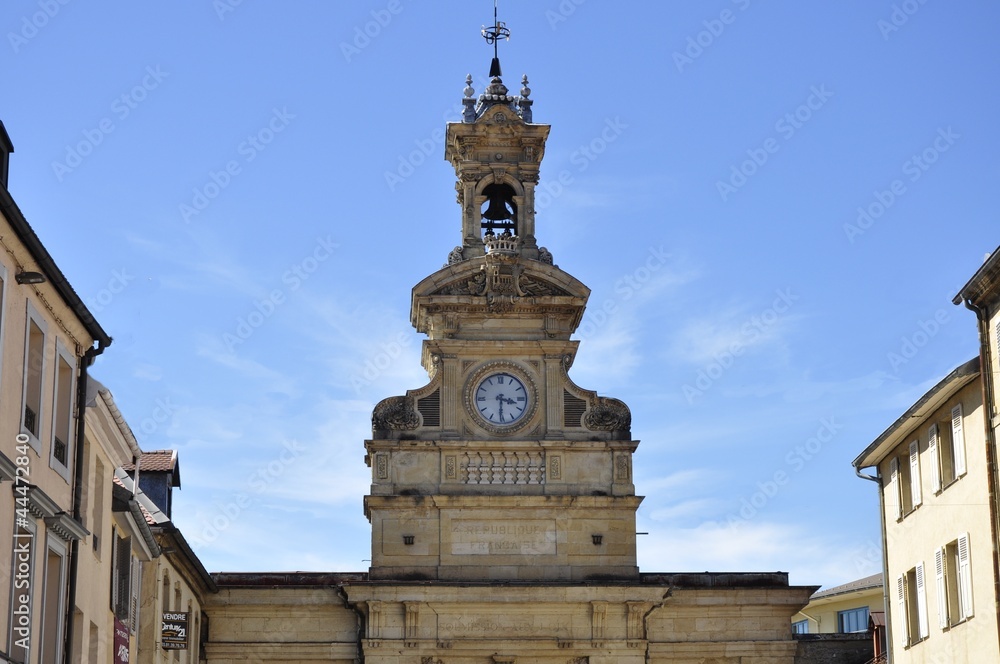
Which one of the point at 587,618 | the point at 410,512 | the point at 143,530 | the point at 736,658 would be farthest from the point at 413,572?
the point at 143,530

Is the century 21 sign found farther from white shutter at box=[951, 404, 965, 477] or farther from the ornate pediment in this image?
white shutter at box=[951, 404, 965, 477]

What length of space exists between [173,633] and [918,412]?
1568 centimetres

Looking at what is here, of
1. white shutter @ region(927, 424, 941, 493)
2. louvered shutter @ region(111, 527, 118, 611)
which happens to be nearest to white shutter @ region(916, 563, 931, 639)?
white shutter @ region(927, 424, 941, 493)

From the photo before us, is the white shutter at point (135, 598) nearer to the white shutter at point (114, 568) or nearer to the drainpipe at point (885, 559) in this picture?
the white shutter at point (114, 568)

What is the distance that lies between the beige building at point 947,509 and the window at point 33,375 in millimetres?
14711

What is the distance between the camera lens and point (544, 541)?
44.5m

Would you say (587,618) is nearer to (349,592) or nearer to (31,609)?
(349,592)

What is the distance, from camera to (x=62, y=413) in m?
25.7

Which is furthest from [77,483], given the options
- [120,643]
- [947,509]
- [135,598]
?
[947,509]

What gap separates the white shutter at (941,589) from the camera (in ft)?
105

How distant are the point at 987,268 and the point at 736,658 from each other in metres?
18.9

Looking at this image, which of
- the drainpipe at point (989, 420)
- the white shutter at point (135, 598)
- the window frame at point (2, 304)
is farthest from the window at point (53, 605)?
the drainpipe at point (989, 420)

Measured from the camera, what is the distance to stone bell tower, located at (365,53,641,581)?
44219 mm

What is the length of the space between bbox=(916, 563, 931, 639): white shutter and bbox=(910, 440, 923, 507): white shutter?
129cm
